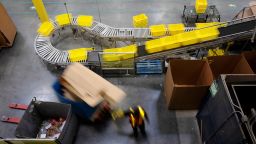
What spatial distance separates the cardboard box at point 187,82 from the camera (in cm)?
502

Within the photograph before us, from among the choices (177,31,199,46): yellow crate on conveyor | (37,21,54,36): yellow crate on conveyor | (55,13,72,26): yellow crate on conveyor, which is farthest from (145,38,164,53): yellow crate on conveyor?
(37,21,54,36): yellow crate on conveyor

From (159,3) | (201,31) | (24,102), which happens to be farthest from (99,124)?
(159,3)

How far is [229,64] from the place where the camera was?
18.6 feet

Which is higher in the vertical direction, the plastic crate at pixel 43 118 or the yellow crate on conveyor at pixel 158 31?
the yellow crate on conveyor at pixel 158 31

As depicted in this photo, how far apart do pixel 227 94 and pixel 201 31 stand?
2309mm

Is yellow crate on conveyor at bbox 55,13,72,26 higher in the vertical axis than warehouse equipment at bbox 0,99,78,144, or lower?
higher

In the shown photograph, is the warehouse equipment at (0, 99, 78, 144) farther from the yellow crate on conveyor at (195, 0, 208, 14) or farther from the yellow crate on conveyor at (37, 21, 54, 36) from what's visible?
the yellow crate on conveyor at (195, 0, 208, 14)

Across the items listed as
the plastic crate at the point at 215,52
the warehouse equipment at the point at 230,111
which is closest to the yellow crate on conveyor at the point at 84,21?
the plastic crate at the point at 215,52

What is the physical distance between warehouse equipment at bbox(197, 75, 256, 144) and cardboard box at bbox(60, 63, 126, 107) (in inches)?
73.1

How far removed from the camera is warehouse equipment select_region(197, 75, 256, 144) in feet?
11.2

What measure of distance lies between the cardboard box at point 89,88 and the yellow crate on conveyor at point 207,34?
7.53ft

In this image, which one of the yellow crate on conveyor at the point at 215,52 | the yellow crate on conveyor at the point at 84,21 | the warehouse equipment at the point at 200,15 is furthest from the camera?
the warehouse equipment at the point at 200,15

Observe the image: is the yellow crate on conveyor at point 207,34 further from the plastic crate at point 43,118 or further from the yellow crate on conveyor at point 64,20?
the yellow crate on conveyor at point 64,20

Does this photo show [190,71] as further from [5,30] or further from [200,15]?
[5,30]
